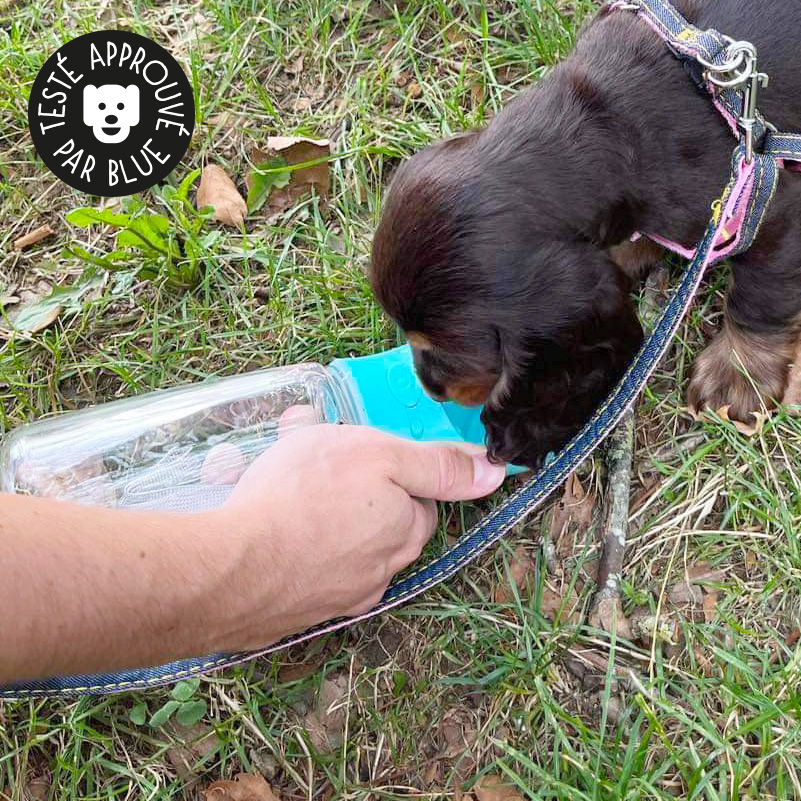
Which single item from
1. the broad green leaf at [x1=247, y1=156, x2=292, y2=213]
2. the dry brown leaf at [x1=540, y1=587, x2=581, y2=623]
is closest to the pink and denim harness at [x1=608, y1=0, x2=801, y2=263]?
the dry brown leaf at [x1=540, y1=587, x2=581, y2=623]

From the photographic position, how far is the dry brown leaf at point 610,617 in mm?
2537

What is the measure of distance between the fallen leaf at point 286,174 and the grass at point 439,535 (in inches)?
2.2

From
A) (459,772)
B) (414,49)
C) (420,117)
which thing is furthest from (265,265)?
(459,772)

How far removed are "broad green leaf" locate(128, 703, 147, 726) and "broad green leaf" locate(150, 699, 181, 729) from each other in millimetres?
27

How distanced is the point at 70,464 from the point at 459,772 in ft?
5.10

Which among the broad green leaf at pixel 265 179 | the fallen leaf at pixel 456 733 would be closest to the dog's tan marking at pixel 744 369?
the fallen leaf at pixel 456 733

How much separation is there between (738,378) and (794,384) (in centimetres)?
26

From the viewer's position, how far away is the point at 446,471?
2.52 meters

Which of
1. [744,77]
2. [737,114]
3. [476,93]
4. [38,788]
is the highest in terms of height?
[744,77]

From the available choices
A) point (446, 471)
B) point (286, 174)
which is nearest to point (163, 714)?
point (446, 471)

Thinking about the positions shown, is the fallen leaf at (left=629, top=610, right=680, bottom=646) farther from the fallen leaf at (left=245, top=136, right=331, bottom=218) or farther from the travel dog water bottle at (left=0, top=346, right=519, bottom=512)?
the fallen leaf at (left=245, top=136, right=331, bottom=218)

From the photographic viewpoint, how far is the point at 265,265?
325 cm

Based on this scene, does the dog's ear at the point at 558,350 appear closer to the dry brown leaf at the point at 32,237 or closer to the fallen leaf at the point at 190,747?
the fallen leaf at the point at 190,747

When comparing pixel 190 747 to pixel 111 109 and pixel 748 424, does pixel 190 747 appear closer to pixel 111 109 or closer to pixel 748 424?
pixel 748 424
